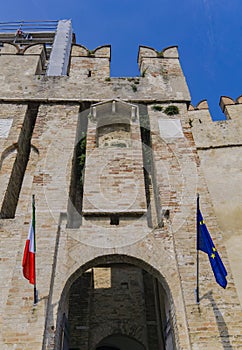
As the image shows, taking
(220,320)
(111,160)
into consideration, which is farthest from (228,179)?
(220,320)

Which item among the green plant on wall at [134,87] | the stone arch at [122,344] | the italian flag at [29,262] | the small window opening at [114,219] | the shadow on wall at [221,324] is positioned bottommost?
the shadow on wall at [221,324]

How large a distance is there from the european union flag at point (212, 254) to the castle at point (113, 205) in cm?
57

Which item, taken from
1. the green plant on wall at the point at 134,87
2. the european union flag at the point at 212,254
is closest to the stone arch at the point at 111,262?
the european union flag at the point at 212,254

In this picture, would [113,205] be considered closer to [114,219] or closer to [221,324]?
[114,219]

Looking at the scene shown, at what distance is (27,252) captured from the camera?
6051 mm

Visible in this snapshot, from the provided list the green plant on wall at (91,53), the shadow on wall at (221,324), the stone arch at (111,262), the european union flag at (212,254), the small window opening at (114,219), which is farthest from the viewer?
the green plant on wall at (91,53)

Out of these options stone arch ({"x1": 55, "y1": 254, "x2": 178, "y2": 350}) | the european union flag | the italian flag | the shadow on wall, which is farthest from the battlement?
the italian flag

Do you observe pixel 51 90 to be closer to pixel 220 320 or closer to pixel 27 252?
pixel 27 252

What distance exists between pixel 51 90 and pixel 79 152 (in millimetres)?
2544

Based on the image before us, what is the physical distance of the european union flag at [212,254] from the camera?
5.91 metres

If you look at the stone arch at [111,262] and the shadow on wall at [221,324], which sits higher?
the stone arch at [111,262]

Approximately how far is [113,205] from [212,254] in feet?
8.21

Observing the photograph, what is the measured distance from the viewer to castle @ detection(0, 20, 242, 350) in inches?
246

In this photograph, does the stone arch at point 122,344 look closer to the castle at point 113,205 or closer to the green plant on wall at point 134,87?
the castle at point 113,205
